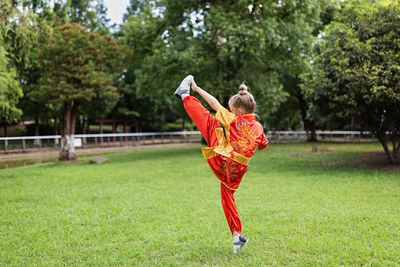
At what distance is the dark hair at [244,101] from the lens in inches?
150

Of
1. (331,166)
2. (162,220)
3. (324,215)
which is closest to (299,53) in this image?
(331,166)

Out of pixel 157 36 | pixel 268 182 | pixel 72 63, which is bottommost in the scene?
pixel 268 182

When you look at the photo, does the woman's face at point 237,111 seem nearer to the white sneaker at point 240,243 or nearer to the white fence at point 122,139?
the white sneaker at point 240,243

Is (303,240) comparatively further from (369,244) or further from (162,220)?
(162,220)

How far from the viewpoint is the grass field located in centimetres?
416

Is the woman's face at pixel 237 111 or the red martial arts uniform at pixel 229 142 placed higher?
the woman's face at pixel 237 111

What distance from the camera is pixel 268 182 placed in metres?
9.50

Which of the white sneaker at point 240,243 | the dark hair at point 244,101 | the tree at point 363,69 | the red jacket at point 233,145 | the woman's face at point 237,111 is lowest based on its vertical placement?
the white sneaker at point 240,243

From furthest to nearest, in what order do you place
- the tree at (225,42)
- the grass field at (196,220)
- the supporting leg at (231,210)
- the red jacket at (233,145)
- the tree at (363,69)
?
the tree at (225,42) < the tree at (363,69) < the grass field at (196,220) < the supporting leg at (231,210) < the red jacket at (233,145)

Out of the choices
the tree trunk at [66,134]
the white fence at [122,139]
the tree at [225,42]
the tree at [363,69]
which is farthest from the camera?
the white fence at [122,139]

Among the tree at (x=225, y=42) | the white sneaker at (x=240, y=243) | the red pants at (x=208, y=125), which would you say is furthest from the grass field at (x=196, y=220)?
the tree at (x=225, y=42)

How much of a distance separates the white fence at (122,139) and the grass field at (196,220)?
723 cm

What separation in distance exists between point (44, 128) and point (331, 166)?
26521 millimetres

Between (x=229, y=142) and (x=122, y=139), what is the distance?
24.9 meters
